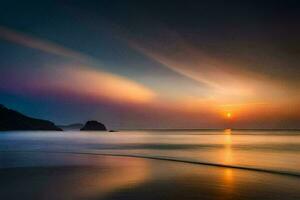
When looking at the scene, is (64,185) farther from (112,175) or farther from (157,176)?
(157,176)

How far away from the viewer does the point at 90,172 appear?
104 feet

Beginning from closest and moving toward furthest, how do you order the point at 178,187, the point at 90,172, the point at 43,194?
the point at 43,194 < the point at 178,187 < the point at 90,172

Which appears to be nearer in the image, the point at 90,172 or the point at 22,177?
the point at 22,177

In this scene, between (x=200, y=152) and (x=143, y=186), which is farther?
(x=200, y=152)

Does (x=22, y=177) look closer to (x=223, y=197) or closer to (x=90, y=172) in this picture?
(x=90, y=172)

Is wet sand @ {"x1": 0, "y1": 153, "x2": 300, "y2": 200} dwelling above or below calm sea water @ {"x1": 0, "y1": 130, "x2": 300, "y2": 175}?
below

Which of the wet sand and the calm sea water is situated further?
the calm sea water

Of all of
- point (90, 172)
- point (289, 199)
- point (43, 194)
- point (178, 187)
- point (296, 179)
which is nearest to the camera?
point (289, 199)

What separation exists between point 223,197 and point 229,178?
7673 millimetres

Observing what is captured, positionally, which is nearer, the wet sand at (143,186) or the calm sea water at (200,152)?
the wet sand at (143,186)

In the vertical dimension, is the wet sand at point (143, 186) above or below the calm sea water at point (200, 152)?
below

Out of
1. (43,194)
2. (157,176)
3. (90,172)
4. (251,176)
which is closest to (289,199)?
(251,176)

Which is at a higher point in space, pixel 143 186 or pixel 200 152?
pixel 200 152

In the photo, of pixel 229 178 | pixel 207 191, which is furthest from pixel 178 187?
pixel 229 178
